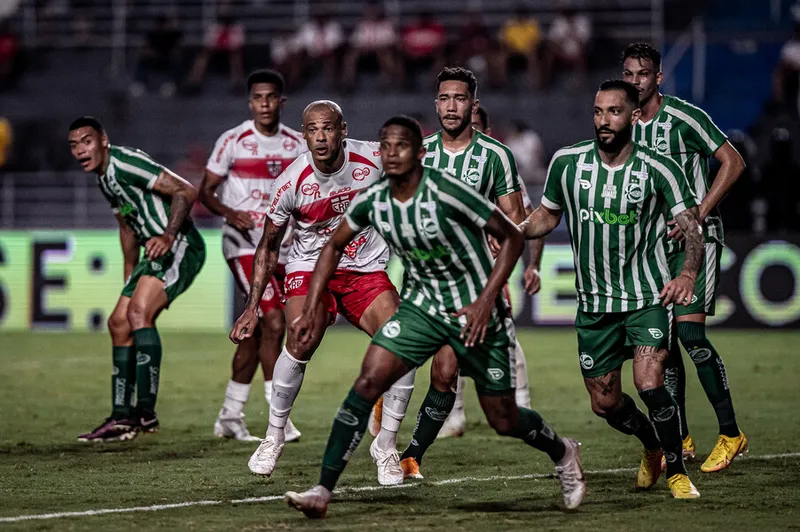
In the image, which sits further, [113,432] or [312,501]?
[113,432]

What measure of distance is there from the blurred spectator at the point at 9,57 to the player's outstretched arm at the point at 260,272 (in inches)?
822

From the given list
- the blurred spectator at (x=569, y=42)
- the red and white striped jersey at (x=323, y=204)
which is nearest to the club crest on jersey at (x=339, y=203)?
the red and white striped jersey at (x=323, y=204)

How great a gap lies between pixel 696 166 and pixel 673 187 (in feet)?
5.12

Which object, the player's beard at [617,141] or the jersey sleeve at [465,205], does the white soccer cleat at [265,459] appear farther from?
the player's beard at [617,141]

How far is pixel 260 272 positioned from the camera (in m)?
8.27

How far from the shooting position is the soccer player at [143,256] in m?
10.4

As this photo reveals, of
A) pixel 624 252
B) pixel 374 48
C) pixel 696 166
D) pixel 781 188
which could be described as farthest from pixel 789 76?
pixel 624 252

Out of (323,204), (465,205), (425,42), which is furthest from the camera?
(425,42)

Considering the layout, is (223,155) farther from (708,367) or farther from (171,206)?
(708,367)

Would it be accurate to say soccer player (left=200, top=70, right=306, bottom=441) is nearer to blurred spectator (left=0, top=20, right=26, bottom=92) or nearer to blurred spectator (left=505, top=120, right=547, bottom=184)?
blurred spectator (left=505, top=120, right=547, bottom=184)

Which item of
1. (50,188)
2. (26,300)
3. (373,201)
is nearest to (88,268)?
(26,300)

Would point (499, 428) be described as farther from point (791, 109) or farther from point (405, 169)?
point (791, 109)

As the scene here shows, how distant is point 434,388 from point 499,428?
1.35 metres

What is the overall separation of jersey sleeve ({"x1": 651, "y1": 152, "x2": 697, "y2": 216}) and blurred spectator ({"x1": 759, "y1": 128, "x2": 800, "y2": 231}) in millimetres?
12725
